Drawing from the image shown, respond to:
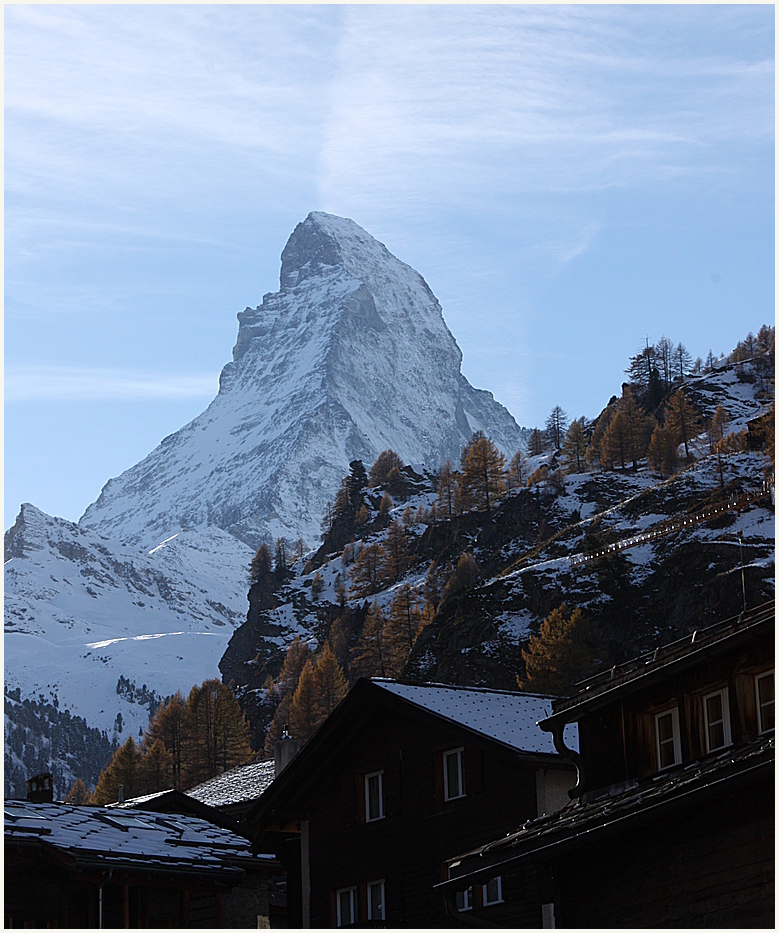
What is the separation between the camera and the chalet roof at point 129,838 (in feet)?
95.3

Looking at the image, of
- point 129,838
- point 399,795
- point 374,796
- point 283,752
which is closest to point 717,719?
point 129,838

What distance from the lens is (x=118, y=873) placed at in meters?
29.1

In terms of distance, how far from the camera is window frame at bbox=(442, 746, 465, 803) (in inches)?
1382

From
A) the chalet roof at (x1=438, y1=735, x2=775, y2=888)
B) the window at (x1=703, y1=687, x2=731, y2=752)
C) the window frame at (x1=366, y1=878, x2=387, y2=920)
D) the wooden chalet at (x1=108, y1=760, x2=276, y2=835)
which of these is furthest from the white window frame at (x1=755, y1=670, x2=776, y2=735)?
the wooden chalet at (x1=108, y1=760, x2=276, y2=835)

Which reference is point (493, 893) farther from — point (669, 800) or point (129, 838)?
point (669, 800)

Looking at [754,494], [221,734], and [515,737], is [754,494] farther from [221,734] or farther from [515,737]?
[515,737]

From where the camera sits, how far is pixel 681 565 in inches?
6083

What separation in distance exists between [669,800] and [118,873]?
14557 mm

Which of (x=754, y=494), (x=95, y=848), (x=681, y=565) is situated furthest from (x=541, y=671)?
(x=95, y=848)

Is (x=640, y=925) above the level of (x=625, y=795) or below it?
below

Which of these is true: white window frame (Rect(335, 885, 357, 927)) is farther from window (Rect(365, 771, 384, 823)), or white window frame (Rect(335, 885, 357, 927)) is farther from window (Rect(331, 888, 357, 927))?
window (Rect(365, 771, 384, 823))

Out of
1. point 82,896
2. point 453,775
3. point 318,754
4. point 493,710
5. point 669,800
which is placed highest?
point 493,710

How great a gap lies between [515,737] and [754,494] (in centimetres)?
14537

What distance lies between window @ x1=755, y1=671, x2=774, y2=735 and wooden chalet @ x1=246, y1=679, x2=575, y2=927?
1272 cm
